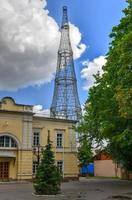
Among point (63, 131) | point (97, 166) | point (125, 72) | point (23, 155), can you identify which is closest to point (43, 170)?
point (125, 72)

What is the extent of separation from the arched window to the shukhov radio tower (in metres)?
11.3

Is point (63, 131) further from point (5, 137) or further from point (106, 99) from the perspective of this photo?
point (106, 99)

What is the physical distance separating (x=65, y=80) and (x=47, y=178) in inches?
Answer: 1146

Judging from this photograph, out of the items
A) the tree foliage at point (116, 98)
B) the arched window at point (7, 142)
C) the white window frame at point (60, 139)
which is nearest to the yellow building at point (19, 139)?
the arched window at point (7, 142)

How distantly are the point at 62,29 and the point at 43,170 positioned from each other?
3197 cm

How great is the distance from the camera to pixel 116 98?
1945 cm

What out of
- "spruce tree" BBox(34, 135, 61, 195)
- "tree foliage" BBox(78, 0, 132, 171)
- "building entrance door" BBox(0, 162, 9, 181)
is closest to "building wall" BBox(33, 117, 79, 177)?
"building entrance door" BBox(0, 162, 9, 181)

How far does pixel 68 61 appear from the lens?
53188 millimetres

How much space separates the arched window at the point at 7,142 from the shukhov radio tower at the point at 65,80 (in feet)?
37.0

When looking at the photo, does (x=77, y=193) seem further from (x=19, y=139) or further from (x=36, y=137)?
(x=36, y=137)

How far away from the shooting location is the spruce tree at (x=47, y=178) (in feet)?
78.7

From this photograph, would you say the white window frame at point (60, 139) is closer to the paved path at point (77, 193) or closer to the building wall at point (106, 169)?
the building wall at point (106, 169)

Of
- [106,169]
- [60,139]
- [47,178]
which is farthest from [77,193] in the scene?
[106,169]

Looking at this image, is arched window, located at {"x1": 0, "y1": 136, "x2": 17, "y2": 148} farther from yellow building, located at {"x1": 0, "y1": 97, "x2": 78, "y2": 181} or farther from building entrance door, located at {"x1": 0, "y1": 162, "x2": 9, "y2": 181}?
building entrance door, located at {"x1": 0, "y1": 162, "x2": 9, "y2": 181}
